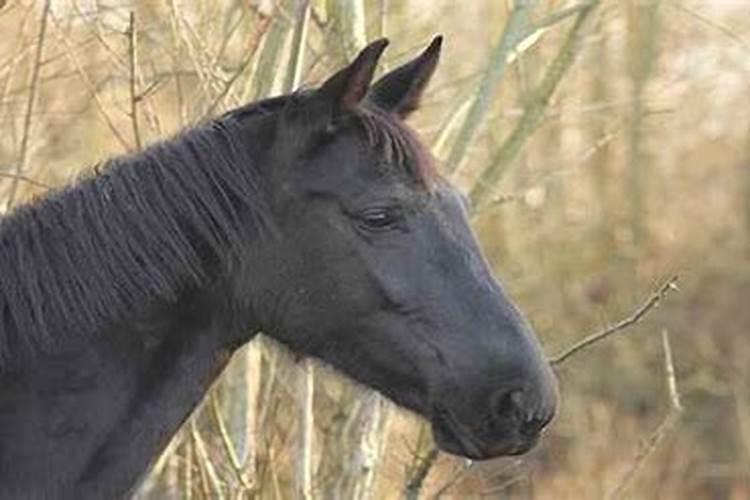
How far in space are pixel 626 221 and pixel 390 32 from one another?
999 centimetres

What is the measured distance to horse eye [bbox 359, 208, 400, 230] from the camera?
4965mm

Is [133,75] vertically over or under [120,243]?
under

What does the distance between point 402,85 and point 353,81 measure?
0.28 m

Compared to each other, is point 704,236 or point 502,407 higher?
point 502,407

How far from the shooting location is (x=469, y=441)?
5.00 meters

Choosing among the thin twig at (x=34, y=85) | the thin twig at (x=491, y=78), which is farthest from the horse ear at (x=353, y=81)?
the thin twig at (x=34, y=85)

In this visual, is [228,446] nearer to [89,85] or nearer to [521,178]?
[89,85]

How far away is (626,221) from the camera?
62.5ft

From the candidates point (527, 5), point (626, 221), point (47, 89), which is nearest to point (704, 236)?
point (626, 221)

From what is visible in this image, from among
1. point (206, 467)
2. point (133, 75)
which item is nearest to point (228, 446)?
point (206, 467)

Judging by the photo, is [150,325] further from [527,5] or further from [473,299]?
[527,5]

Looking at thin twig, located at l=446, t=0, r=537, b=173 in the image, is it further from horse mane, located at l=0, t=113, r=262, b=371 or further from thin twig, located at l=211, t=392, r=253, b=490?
horse mane, located at l=0, t=113, r=262, b=371

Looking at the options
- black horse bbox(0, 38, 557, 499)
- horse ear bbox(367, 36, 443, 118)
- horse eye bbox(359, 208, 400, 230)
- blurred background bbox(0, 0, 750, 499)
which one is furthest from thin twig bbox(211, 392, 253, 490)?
horse eye bbox(359, 208, 400, 230)

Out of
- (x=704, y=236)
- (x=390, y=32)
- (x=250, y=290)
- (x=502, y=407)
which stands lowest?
(x=704, y=236)
